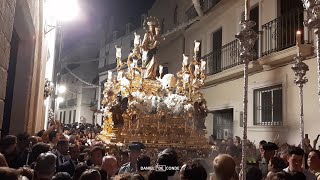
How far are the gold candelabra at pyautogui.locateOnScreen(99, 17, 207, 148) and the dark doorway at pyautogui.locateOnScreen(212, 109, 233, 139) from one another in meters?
5.63

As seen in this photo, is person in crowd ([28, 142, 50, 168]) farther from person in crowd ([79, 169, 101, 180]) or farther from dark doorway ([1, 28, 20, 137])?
dark doorway ([1, 28, 20, 137])

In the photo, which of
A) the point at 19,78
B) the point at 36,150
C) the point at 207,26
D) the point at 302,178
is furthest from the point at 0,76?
the point at 207,26

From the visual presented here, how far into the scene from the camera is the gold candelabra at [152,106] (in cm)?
772

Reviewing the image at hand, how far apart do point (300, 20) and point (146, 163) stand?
7.63 metres

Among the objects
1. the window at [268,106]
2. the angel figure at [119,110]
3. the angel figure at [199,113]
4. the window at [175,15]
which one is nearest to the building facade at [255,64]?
the window at [268,106]

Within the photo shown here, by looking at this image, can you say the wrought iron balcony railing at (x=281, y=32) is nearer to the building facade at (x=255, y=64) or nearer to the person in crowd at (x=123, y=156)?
the building facade at (x=255, y=64)

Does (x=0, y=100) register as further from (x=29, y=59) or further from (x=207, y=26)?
(x=207, y=26)

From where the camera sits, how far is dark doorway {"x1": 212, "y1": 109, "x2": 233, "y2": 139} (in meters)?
14.1

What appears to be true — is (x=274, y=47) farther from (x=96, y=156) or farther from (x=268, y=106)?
(x=96, y=156)

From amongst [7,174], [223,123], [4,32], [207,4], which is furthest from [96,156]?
[207,4]

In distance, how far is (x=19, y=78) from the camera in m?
7.16

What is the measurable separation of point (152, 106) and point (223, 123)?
7.40 m

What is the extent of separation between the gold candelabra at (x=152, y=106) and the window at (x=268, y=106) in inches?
124

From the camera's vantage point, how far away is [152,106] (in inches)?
314
